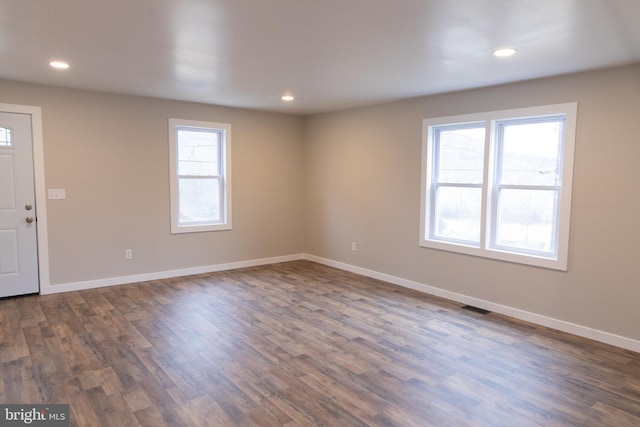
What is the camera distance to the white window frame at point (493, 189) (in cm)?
369

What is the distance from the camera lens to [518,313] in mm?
4078

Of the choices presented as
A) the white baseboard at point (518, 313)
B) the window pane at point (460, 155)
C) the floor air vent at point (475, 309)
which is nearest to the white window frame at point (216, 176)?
the white baseboard at point (518, 313)

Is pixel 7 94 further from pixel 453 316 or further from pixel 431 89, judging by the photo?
pixel 453 316

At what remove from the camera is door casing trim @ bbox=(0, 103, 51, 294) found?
4496 mm

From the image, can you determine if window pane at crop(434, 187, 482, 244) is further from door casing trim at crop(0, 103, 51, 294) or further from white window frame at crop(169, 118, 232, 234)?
door casing trim at crop(0, 103, 51, 294)

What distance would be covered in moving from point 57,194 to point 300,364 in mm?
3613

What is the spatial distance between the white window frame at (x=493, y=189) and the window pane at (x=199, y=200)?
3.01 m

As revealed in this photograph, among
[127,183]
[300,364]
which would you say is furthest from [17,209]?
[300,364]

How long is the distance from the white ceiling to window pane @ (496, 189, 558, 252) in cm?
116

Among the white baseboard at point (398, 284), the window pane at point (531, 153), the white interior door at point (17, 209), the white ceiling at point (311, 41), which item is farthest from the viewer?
the white interior door at point (17, 209)

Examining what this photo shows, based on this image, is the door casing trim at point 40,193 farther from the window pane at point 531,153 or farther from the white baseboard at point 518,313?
the window pane at point 531,153

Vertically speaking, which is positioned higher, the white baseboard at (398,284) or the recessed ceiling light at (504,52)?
the recessed ceiling light at (504,52)

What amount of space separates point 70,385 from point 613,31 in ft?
13.9

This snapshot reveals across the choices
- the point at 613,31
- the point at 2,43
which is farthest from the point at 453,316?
the point at 2,43
